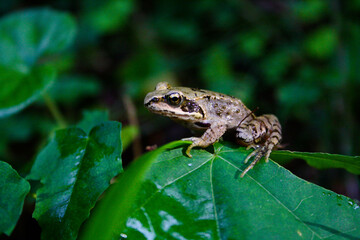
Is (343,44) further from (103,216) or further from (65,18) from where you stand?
(103,216)

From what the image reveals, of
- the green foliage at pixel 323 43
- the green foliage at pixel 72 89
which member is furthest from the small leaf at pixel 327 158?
the green foliage at pixel 72 89

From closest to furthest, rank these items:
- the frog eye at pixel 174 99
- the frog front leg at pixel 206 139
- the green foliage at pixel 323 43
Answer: the frog front leg at pixel 206 139 < the frog eye at pixel 174 99 < the green foliage at pixel 323 43

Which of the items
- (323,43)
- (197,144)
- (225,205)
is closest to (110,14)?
(323,43)

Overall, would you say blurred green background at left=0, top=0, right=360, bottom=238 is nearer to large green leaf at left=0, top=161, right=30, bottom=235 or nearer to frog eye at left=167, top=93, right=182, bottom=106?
frog eye at left=167, top=93, right=182, bottom=106

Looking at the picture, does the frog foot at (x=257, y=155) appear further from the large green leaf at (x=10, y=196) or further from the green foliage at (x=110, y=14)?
the green foliage at (x=110, y=14)

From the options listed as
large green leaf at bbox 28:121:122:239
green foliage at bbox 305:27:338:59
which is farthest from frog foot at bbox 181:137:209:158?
green foliage at bbox 305:27:338:59

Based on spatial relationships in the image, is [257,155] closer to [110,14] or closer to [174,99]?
[174,99]

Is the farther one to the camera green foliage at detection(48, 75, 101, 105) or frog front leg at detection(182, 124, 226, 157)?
green foliage at detection(48, 75, 101, 105)

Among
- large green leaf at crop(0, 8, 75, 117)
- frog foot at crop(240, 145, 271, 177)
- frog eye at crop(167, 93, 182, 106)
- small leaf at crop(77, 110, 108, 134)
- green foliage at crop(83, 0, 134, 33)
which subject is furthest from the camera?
green foliage at crop(83, 0, 134, 33)
